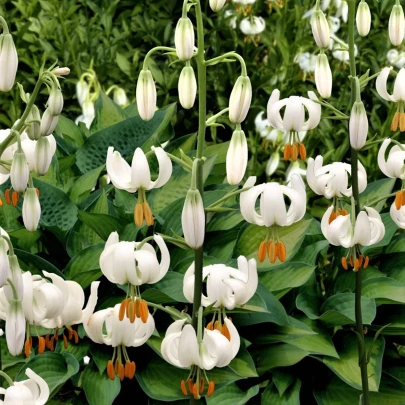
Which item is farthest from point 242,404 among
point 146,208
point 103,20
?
point 103,20

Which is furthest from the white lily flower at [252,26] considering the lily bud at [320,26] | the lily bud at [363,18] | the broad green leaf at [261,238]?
the lily bud at [320,26]

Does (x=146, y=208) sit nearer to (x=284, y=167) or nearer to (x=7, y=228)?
(x=7, y=228)

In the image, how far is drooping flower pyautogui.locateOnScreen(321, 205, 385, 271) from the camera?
235 centimetres

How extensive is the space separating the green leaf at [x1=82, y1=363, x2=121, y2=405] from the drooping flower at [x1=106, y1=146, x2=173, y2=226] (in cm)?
62

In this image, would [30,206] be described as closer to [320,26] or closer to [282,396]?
[320,26]

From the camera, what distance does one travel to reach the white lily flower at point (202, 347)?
6.68 ft

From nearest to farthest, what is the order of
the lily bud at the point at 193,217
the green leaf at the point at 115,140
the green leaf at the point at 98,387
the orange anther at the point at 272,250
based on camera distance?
the lily bud at the point at 193,217
the orange anther at the point at 272,250
the green leaf at the point at 98,387
the green leaf at the point at 115,140

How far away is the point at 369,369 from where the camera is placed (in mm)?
2826

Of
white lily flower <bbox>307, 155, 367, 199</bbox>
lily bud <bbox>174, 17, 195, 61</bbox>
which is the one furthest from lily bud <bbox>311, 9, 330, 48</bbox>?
lily bud <bbox>174, 17, 195, 61</bbox>

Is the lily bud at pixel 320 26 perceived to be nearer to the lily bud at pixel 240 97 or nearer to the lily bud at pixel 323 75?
the lily bud at pixel 323 75

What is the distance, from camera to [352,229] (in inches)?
93.2

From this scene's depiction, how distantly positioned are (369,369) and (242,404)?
0.43 metres

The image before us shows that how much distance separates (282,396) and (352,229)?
2.09 feet

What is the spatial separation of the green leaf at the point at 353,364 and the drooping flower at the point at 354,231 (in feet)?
1.62
